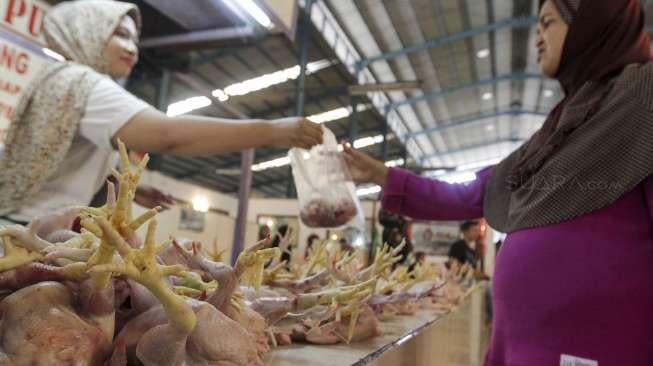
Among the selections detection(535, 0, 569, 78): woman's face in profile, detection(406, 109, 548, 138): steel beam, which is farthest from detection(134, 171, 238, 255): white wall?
detection(406, 109, 548, 138): steel beam

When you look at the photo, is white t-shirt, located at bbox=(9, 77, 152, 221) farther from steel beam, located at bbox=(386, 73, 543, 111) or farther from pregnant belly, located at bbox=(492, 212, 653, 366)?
steel beam, located at bbox=(386, 73, 543, 111)

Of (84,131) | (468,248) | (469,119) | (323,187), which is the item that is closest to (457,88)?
(469,119)

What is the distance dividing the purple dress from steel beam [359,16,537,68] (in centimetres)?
1010

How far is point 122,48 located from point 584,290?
1.53 meters

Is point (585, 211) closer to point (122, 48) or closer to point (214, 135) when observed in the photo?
point (214, 135)

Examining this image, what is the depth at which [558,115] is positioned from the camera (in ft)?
5.19

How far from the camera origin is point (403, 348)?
1.27 metres

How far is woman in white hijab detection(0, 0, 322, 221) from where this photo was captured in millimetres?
1457

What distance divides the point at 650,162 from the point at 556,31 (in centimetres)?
55

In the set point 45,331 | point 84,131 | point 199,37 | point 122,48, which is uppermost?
point 199,37

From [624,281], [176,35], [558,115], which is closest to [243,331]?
[624,281]

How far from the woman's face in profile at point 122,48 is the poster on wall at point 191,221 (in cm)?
292

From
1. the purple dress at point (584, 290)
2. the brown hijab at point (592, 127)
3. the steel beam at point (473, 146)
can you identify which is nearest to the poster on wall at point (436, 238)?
the brown hijab at point (592, 127)

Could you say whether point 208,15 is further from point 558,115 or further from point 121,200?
point 121,200
